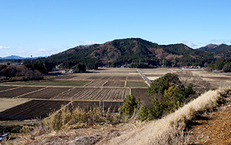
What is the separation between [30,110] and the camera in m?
30.5

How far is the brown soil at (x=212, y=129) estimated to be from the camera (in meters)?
3.99

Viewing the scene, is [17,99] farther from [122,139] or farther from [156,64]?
[156,64]

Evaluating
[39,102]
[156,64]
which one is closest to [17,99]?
[39,102]

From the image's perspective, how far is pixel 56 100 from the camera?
3841cm

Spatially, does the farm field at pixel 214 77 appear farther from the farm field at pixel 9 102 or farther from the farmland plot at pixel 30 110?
the farm field at pixel 9 102

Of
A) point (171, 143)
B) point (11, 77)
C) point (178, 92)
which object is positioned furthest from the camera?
point (11, 77)

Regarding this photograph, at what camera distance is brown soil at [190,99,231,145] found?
3990 mm

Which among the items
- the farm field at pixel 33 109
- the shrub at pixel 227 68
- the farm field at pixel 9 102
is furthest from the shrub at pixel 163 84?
the shrub at pixel 227 68

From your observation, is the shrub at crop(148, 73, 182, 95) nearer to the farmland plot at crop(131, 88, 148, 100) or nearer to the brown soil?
the farmland plot at crop(131, 88, 148, 100)

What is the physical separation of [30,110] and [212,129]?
31.4 meters

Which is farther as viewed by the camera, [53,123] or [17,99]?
[17,99]

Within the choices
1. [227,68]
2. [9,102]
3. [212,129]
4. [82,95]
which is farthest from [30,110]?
[227,68]

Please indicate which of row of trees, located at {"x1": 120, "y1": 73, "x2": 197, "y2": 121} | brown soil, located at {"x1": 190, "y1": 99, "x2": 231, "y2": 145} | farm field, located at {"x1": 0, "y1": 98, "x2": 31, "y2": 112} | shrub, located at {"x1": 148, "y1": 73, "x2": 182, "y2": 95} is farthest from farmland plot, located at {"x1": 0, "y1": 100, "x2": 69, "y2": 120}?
brown soil, located at {"x1": 190, "y1": 99, "x2": 231, "y2": 145}

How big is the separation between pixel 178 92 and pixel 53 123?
18.8m
